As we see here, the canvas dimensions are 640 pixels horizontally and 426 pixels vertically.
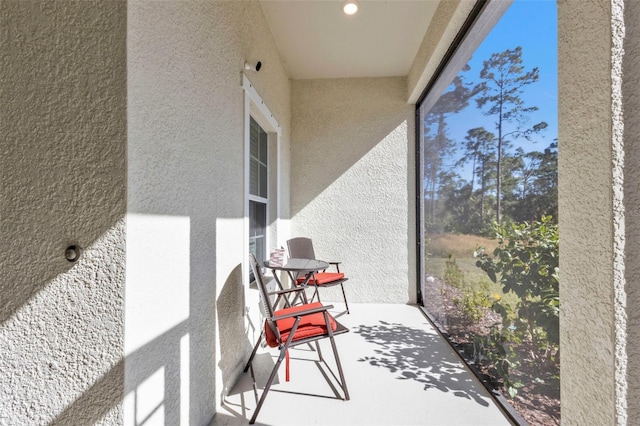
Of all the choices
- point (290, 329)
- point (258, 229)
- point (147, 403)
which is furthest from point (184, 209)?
point (258, 229)

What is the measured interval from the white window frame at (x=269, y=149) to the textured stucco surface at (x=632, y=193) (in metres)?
2.08

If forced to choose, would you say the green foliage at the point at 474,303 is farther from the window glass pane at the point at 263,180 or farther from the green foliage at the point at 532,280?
the window glass pane at the point at 263,180

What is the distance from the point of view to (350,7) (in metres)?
2.64

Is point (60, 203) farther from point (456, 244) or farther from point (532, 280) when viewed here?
point (456, 244)

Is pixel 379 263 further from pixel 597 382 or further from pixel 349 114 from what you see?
pixel 597 382

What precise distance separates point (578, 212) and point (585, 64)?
1.76 feet

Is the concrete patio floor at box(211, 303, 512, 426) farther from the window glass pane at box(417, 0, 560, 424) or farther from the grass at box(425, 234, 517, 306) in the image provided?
the grass at box(425, 234, 517, 306)

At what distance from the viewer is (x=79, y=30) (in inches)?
38.8

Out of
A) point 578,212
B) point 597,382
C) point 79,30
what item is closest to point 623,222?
point 578,212

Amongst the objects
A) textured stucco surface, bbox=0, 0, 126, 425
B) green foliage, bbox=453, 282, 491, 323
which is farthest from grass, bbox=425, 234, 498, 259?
textured stucco surface, bbox=0, 0, 126, 425

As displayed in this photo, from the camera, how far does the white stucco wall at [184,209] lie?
106 centimetres

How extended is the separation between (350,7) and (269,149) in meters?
1.72

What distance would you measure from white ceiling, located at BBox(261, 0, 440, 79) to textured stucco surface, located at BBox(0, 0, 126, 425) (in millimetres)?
2213

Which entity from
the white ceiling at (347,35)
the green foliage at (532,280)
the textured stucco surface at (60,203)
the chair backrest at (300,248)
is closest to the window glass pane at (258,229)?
the chair backrest at (300,248)
